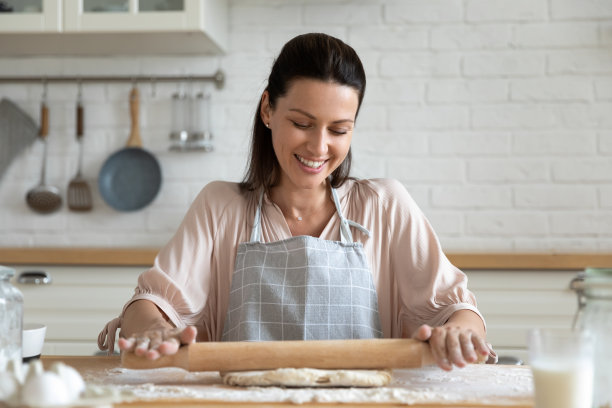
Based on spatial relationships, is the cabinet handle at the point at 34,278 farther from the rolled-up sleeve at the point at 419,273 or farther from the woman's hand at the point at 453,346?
the woman's hand at the point at 453,346

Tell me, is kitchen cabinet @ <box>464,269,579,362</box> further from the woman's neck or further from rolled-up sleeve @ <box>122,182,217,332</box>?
rolled-up sleeve @ <box>122,182,217,332</box>

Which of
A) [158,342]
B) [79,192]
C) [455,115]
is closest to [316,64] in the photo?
[158,342]

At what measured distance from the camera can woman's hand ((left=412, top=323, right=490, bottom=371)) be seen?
1.09 metres

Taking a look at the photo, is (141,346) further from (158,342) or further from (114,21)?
(114,21)

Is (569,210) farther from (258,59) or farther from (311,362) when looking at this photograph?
(311,362)

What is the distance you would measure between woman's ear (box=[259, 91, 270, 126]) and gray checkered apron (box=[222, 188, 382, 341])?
32 cm

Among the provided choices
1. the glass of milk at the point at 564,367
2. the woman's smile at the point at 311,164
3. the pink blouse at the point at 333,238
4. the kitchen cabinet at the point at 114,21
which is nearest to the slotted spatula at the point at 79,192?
the kitchen cabinet at the point at 114,21

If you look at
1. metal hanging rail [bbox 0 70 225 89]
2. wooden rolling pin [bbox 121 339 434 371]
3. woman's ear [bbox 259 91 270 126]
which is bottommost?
wooden rolling pin [bbox 121 339 434 371]

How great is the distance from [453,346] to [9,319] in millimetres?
703

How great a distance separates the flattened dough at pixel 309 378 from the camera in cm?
102

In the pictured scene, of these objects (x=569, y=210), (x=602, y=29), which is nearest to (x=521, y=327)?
(x=569, y=210)

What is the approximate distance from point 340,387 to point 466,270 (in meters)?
1.40

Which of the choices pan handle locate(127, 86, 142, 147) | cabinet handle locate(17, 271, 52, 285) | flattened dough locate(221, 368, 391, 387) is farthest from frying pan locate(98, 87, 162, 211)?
flattened dough locate(221, 368, 391, 387)

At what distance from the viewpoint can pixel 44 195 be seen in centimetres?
281
